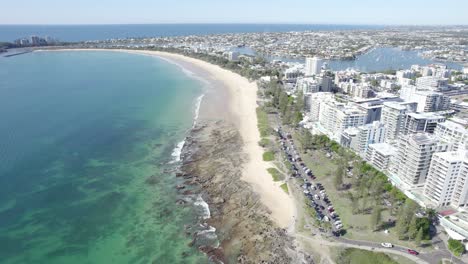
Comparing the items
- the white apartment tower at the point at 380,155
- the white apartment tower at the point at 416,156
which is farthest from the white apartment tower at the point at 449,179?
the white apartment tower at the point at 380,155

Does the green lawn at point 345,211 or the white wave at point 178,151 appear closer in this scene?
the green lawn at point 345,211

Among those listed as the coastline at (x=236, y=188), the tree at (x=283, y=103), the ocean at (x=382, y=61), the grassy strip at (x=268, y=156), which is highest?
the tree at (x=283, y=103)

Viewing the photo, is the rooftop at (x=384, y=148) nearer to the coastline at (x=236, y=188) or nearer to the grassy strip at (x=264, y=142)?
the coastline at (x=236, y=188)

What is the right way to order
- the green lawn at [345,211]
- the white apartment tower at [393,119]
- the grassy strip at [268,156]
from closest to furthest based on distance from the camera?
the green lawn at [345,211] → the grassy strip at [268,156] → the white apartment tower at [393,119]

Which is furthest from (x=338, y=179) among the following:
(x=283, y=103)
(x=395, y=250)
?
(x=283, y=103)

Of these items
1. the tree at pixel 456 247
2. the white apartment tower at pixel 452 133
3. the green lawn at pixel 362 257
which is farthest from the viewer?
the white apartment tower at pixel 452 133

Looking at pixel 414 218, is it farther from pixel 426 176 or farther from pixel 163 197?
pixel 163 197

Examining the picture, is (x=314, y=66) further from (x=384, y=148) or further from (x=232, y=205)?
(x=232, y=205)
